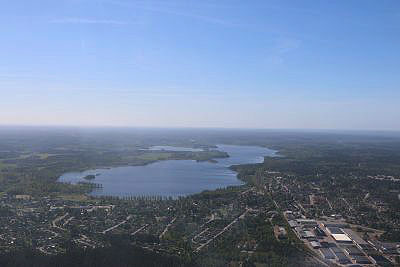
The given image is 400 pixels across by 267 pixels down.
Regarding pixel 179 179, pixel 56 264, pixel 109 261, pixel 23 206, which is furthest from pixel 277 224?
pixel 179 179

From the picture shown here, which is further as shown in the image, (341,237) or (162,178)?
(162,178)

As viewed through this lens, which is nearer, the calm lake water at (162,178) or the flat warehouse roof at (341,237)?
the flat warehouse roof at (341,237)

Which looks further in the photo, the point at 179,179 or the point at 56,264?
the point at 179,179

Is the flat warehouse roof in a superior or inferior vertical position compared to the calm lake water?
inferior

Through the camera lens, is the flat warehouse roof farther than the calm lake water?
No

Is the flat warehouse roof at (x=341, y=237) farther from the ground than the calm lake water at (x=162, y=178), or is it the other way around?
the calm lake water at (x=162, y=178)

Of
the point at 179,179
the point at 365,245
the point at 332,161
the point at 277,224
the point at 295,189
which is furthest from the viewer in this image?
the point at 332,161

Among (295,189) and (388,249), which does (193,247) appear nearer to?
(388,249)

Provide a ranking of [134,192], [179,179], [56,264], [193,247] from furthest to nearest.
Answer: [179,179]
[134,192]
[193,247]
[56,264]
